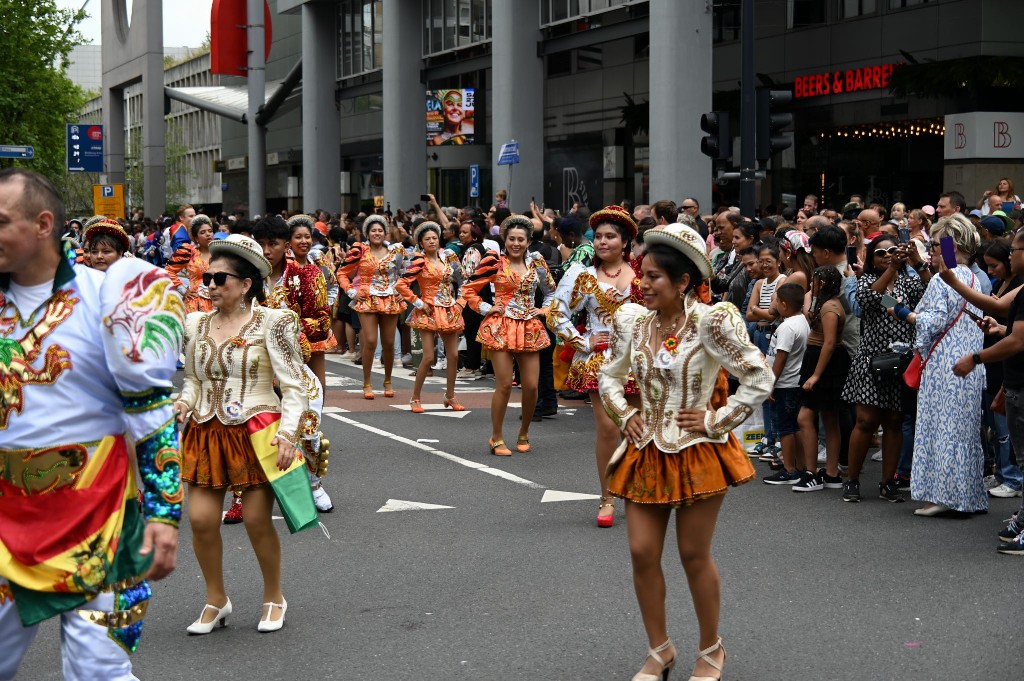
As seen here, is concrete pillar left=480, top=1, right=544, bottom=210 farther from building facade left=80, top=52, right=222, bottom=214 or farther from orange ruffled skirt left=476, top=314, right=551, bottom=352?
building facade left=80, top=52, right=222, bottom=214

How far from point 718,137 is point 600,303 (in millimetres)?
8223

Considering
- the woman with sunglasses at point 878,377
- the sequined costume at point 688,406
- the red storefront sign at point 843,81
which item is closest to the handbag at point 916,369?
the woman with sunglasses at point 878,377

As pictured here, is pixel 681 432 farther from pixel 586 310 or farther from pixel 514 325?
pixel 514 325

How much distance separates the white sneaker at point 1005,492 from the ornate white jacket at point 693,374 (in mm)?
4994

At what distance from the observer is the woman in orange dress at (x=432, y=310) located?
47.3 ft

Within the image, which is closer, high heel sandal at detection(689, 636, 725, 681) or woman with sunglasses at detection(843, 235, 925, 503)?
high heel sandal at detection(689, 636, 725, 681)

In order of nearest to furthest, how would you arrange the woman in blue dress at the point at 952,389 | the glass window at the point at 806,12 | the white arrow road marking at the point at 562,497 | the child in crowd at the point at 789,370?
the woman in blue dress at the point at 952,389 → the white arrow road marking at the point at 562,497 → the child in crowd at the point at 789,370 → the glass window at the point at 806,12

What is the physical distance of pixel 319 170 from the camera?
45500 millimetres

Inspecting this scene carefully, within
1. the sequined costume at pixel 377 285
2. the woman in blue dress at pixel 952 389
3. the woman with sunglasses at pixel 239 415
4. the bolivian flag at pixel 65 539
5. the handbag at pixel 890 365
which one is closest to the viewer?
the bolivian flag at pixel 65 539

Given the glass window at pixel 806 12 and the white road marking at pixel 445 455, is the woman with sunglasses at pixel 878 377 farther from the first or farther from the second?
the glass window at pixel 806 12

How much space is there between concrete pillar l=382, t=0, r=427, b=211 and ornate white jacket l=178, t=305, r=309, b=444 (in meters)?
32.7

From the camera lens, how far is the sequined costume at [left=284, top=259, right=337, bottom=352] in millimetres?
10045

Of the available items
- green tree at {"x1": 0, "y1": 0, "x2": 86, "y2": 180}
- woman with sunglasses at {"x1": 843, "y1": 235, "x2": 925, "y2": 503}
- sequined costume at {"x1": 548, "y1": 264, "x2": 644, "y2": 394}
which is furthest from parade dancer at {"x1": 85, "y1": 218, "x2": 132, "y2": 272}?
green tree at {"x1": 0, "y1": 0, "x2": 86, "y2": 180}

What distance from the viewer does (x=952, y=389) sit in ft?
29.1
